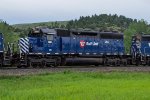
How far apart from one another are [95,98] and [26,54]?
76.3ft

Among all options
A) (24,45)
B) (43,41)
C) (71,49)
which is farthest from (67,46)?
(24,45)

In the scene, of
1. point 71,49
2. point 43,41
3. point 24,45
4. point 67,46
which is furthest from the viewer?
point 71,49

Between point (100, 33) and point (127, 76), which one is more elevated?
point (100, 33)

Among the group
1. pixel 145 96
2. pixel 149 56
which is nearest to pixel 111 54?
pixel 149 56

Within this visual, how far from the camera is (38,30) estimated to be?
43.3 metres

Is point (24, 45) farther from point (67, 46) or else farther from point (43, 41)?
point (67, 46)

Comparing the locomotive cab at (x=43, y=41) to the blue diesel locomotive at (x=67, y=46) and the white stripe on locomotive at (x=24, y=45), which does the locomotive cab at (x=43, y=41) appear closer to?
the blue diesel locomotive at (x=67, y=46)

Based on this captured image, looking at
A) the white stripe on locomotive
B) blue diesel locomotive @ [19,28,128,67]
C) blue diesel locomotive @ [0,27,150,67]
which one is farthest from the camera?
blue diesel locomotive @ [19,28,128,67]

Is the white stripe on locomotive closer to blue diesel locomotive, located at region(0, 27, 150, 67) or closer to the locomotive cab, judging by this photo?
blue diesel locomotive, located at region(0, 27, 150, 67)

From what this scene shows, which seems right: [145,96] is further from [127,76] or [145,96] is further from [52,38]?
[52,38]

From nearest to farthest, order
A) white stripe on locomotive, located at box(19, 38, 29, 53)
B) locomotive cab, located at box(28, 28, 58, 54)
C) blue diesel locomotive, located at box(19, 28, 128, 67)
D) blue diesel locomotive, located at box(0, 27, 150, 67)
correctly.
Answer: blue diesel locomotive, located at box(0, 27, 150, 67)
white stripe on locomotive, located at box(19, 38, 29, 53)
blue diesel locomotive, located at box(19, 28, 128, 67)
locomotive cab, located at box(28, 28, 58, 54)

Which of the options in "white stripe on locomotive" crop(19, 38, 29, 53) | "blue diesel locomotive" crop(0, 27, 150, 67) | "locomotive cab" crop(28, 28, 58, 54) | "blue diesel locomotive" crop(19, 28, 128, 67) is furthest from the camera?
"locomotive cab" crop(28, 28, 58, 54)

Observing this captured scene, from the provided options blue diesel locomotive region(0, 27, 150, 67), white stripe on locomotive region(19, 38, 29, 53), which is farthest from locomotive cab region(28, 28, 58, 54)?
white stripe on locomotive region(19, 38, 29, 53)

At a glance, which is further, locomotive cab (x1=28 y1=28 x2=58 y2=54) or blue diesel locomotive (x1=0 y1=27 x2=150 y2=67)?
locomotive cab (x1=28 y1=28 x2=58 y2=54)
